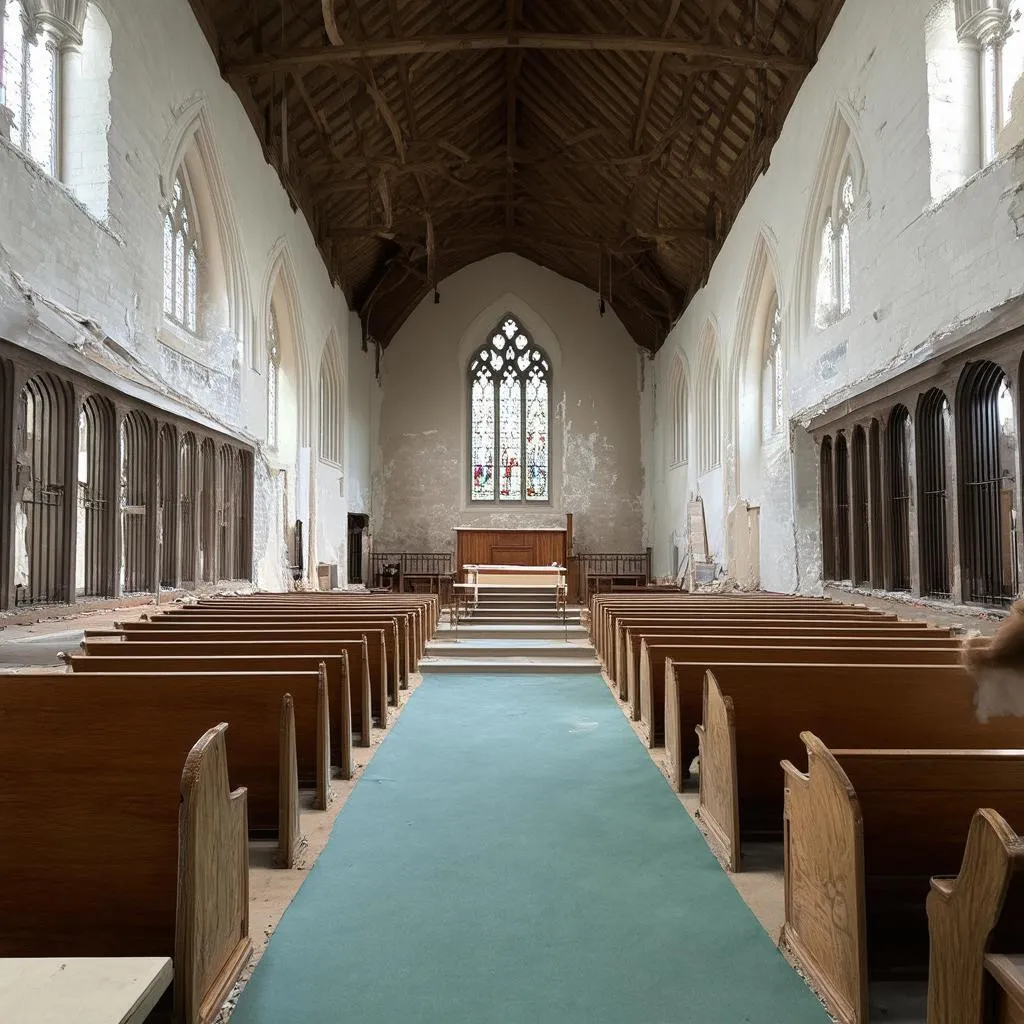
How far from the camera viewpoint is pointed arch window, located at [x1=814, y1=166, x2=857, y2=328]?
822cm

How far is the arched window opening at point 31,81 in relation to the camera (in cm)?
594

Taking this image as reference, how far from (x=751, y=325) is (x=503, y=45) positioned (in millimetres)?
4663

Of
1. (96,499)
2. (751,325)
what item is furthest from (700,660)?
(751,325)

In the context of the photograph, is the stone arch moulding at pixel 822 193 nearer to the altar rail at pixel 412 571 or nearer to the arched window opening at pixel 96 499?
the arched window opening at pixel 96 499

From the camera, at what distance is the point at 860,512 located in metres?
8.13

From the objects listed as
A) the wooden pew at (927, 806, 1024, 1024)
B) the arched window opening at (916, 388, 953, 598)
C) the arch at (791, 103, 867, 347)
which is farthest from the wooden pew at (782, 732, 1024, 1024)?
the arch at (791, 103, 867, 347)

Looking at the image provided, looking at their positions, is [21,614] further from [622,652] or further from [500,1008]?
[500,1008]

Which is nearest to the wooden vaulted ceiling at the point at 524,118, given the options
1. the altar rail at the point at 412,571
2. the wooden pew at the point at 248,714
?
the altar rail at the point at 412,571

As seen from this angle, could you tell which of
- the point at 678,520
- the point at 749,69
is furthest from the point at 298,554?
the point at 749,69

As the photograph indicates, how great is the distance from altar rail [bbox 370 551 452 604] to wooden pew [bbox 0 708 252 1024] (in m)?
14.8

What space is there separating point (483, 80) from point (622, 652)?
9434 mm

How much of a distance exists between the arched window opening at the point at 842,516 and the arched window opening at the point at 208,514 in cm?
647

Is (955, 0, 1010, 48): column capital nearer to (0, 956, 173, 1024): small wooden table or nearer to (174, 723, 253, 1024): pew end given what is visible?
(174, 723, 253, 1024): pew end

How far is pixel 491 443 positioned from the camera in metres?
18.5
